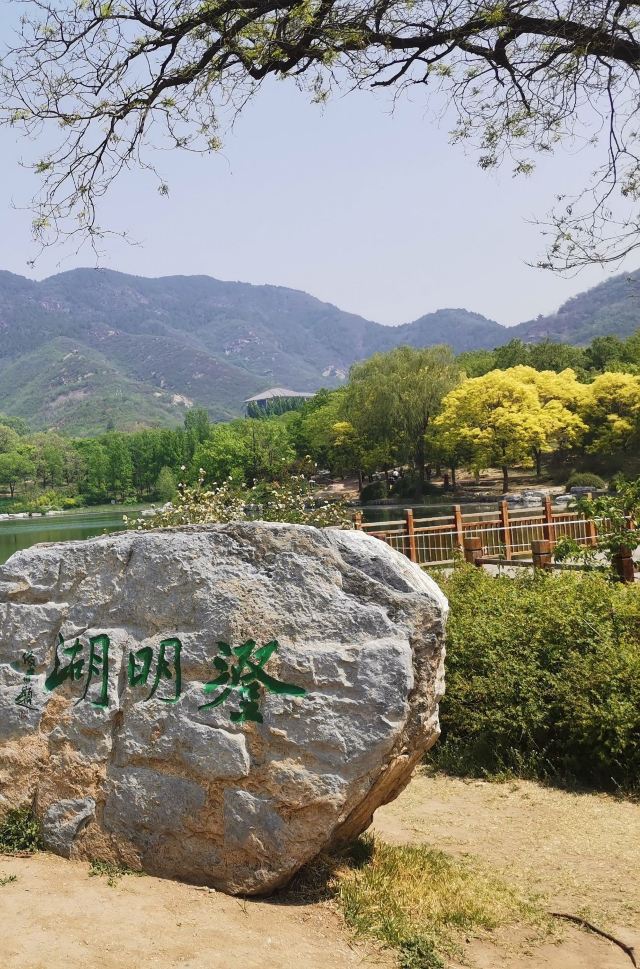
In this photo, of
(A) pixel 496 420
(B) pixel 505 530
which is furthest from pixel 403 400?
(B) pixel 505 530

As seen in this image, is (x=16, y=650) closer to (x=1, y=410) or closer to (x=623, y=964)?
(x=623, y=964)

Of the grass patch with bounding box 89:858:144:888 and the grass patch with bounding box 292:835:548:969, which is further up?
the grass patch with bounding box 89:858:144:888

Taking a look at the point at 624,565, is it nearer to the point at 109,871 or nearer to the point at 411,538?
the point at 109,871

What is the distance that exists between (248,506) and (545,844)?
8835 millimetres

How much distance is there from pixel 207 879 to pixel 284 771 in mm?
565

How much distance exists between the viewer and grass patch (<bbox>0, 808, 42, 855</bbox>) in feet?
12.1

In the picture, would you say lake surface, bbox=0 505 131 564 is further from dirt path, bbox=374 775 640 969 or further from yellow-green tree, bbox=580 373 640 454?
yellow-green tree, bbox=580 373 640 454

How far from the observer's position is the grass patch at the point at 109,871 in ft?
11.5

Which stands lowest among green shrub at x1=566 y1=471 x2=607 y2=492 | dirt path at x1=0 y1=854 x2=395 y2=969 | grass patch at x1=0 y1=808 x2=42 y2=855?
green shrub at x1=566 y1=471 x2=607 y2=492

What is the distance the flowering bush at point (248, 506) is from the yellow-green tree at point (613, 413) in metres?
30.6

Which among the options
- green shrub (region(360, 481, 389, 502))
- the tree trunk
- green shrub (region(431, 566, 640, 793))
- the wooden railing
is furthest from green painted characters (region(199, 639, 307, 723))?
green shrub (region(360, 481, 389, 502))

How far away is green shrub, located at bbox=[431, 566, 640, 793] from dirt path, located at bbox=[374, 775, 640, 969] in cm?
21

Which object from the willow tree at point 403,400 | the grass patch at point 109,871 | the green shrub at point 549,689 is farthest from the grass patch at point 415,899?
the willow tree at point 403,400

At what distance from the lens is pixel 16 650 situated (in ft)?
13.1
